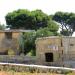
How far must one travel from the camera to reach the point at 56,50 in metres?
33.5

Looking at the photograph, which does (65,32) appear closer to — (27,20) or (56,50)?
(27,20)


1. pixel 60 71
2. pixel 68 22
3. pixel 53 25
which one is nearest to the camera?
pixel 60 71

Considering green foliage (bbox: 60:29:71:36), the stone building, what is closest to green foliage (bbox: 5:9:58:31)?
green foliage (bbox: 60:29:71:36)

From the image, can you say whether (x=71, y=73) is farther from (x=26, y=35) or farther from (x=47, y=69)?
(x=26, y=35)

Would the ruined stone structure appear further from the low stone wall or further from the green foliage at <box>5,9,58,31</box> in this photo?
the green foliage at <box>5,9,58,31</box>

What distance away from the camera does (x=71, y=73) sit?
33.5ft

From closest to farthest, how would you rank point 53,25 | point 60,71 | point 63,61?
point 60,71, point 63,61, point 53,25

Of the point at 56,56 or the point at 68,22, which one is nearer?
the point at 56,56

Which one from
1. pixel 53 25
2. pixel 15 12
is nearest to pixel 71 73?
pixel 53 25

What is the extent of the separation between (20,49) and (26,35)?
2.18 m

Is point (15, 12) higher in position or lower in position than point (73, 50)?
higher

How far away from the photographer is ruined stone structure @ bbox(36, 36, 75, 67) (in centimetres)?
3288

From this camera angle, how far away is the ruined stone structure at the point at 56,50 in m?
32.9

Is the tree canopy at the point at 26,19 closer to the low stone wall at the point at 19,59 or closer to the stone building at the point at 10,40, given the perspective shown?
the stone building at the point at 10,40
